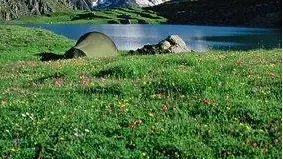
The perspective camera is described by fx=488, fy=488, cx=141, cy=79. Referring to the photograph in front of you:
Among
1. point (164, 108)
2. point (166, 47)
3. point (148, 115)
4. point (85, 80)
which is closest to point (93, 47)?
point (166, 47)

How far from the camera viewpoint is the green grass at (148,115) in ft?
44.9

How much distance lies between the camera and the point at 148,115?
16547 millimetres

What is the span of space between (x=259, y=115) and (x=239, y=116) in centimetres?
64

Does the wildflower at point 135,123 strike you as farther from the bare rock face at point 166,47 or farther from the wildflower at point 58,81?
the bare rock face at point 166,47

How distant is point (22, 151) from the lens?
13.9m

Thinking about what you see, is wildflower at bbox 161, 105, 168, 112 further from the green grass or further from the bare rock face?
the bare rock face

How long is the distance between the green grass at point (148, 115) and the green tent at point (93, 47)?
23299 mm

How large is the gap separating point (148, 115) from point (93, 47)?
3396 centimetres

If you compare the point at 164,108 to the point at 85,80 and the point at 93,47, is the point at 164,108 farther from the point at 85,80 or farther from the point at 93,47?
the point at 93,47

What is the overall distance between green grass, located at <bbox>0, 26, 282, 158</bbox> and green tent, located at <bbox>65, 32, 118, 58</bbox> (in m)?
23.3

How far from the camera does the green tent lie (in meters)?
48.1

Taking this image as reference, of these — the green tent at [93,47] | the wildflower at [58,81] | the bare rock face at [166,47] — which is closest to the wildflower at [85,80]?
the wildflower at [58,81]

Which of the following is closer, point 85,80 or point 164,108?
point 164,108

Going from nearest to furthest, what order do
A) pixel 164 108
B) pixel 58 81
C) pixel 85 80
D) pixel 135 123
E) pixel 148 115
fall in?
pixel 135 123 → pixel 148 115 → pixel 164 108 → pixel 85 80 → pixel 58 81
